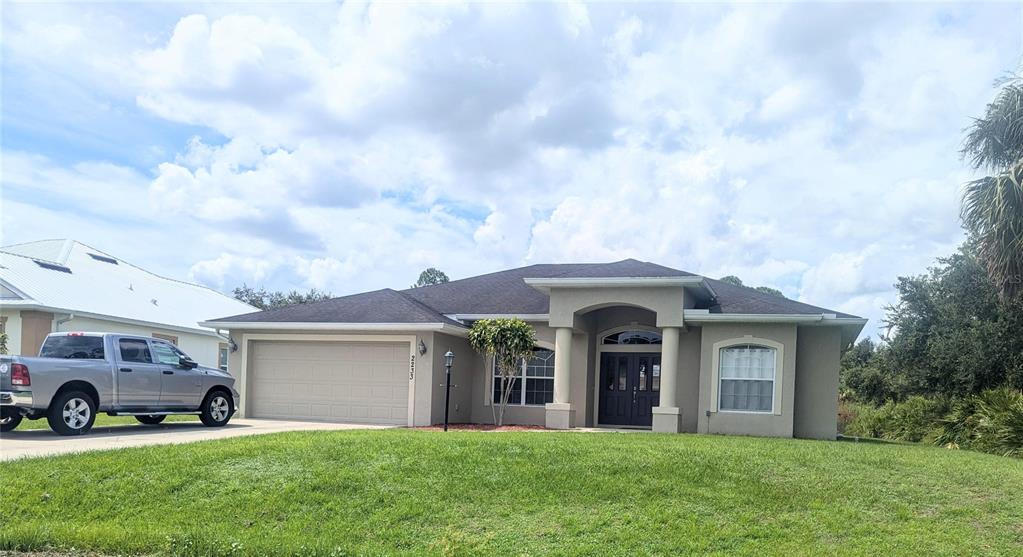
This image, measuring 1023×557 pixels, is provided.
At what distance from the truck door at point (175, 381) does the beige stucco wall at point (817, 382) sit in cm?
1292

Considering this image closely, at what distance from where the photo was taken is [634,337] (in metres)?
21.1

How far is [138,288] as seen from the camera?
104ft

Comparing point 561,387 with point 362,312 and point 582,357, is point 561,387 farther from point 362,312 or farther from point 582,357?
point 362,312

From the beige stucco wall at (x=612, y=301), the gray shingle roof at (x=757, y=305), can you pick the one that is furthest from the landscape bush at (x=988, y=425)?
the beige stucco wall at (x=612, y=301)

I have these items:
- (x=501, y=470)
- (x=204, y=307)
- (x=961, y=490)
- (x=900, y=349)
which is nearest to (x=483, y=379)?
(x=501, y=470)

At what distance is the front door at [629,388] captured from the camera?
68.6ft

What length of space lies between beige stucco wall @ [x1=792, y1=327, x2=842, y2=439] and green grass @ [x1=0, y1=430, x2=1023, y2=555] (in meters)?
6.98

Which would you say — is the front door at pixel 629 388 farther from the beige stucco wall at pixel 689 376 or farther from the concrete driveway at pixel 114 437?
the concrete driveway at pixel 114 437

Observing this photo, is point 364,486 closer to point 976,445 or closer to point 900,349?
point 976,445

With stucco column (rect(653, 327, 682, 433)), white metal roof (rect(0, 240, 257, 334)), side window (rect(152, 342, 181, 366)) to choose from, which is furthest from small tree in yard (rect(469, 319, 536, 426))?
white metal roof (rect(0, 240, 257, 334))

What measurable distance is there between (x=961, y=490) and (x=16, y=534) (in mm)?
10849

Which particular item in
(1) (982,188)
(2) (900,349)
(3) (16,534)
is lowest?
(3) (16,534)

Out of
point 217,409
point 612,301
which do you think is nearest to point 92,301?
point 217,409

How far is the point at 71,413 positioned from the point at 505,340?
350 inches
